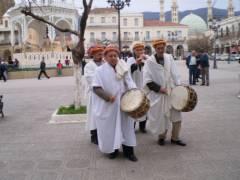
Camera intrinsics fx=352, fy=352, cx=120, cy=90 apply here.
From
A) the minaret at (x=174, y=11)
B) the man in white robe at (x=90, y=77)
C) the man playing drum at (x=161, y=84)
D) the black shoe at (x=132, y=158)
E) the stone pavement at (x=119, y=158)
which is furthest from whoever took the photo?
the minaret at (x=174, y=11)

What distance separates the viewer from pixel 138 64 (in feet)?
22.3

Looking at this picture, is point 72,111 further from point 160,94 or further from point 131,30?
point 131,30

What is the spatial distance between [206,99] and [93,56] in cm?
607

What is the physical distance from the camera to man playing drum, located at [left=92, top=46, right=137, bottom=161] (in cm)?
530

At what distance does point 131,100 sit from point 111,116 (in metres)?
0.42

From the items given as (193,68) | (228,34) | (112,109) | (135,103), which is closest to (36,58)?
(193,68)

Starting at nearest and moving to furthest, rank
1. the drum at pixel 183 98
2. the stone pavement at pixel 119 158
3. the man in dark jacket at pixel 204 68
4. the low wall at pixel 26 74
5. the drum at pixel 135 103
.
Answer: the stone pavement at pixel 119 158
the drum at pixel 135 103
the drum at pixel 183 98
the man in dark jacket at pixel 204 68
the low wall at pixel 26 74

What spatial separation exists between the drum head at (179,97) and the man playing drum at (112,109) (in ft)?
2.76

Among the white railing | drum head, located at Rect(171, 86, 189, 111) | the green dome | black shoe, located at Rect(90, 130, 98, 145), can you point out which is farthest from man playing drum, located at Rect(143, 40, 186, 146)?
the green dome

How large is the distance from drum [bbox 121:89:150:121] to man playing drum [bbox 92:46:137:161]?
0.56ft

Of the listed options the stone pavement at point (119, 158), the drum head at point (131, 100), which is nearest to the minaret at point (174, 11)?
the stone pavement at point (119, 158)

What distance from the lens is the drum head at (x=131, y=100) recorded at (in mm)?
5051

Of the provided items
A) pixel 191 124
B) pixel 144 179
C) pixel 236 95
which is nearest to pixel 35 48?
pixel 236 95

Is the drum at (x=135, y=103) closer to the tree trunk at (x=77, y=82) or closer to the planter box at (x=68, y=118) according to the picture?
the planter box at (x=68, y=118)
